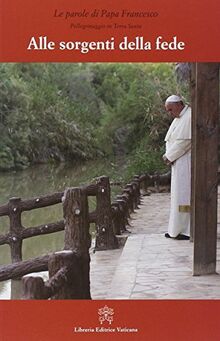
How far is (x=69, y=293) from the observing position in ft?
11.8

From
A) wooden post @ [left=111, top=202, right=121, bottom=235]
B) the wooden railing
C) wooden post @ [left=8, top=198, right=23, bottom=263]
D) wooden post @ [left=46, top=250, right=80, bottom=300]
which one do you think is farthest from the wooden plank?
wooden post @ [left=111, top=202, right=121, bottom=235]

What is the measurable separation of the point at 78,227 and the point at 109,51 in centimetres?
77

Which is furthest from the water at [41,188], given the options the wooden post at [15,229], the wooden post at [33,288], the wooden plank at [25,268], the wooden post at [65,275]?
the wooden post at [33,288]

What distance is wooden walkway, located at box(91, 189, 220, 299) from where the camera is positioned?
3.74 m

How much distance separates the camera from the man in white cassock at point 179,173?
4.91m

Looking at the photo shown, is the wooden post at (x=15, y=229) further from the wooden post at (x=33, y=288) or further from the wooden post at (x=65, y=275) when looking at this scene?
the wooden post at (x=33, y=288)

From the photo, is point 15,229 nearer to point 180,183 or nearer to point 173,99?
point 180,183

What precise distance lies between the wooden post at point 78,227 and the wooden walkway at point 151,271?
→ 0.44ft

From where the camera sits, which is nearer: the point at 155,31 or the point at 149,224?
the point at 155,31

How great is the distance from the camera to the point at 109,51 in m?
3.54

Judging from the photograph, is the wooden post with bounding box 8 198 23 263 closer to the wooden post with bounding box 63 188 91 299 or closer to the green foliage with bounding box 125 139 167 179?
the green foliage with bounding box 125 139 167 179
